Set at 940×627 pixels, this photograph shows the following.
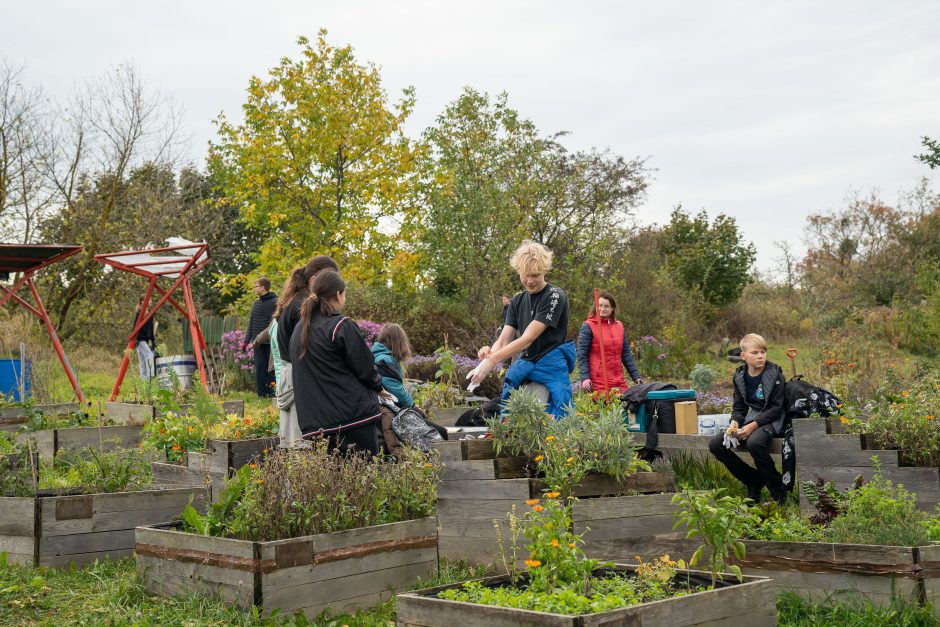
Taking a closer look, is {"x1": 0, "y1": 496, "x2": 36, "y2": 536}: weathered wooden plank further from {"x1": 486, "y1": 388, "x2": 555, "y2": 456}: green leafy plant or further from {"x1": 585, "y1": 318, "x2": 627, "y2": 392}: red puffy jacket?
{"x1": 585, "y1": 318, "x2": 627, "y2": 392}: red puffy jacket

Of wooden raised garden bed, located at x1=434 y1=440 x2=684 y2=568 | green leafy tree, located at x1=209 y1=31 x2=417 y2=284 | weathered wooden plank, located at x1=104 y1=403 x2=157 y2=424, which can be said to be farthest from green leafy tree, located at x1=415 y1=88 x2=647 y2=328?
wooden raised garden bed, located at x1=434 y1=440 x2=684 y2=568

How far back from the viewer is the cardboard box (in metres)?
7.84

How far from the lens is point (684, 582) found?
363cm

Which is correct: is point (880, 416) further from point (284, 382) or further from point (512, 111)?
point (512, 111)

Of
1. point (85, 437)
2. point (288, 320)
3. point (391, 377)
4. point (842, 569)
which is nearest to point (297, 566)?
point (288, 320)

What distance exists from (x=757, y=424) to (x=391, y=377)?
2727mm

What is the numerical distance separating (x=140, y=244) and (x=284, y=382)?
1701 centimetres

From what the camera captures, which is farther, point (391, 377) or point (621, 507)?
point (391, 377)

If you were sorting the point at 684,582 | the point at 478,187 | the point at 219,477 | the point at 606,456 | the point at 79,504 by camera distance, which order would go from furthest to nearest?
the point at 478,187, the point at 219,477, the point at 79,504, the point at 606,456, the point at 684,582

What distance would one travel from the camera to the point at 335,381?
5223mm

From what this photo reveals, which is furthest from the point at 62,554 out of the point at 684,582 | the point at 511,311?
the point at 684,582

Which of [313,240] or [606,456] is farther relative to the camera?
[313,240]

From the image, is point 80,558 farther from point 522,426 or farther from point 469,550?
point 522,426

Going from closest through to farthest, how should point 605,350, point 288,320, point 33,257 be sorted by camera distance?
1. point 288,320
2. point 605,350
3. point 33,257
